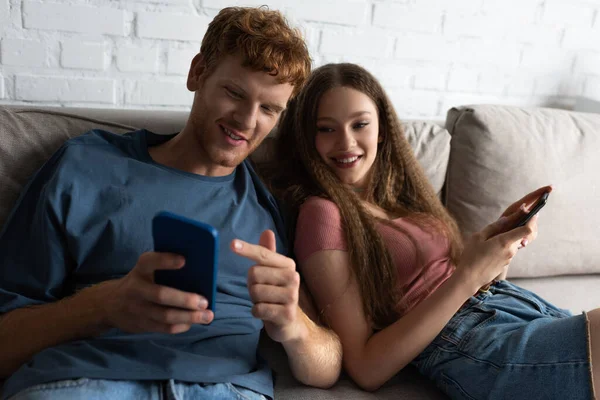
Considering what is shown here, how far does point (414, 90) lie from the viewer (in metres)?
2.14

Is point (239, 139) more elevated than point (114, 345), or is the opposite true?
point (239, 139)

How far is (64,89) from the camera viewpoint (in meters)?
1.69

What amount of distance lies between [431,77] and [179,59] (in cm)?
87

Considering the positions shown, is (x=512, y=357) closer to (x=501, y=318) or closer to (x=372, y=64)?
(x=501, y=318)

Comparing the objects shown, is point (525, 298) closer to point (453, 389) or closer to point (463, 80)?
point (453, 389)

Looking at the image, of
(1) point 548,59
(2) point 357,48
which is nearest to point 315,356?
(2) point 357,48

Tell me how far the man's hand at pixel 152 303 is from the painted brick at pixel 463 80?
61.0 inches

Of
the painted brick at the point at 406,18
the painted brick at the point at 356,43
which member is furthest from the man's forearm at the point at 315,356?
the painted brick at the point at 406,18

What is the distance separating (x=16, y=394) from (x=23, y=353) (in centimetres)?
9

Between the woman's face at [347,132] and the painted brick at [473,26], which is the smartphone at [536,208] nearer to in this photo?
the woman's face at [347,132]

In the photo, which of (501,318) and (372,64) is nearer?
(501,318)

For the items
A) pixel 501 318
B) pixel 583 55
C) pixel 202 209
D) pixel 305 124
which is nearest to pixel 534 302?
pixel 501 318

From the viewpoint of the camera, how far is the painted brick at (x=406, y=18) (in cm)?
200

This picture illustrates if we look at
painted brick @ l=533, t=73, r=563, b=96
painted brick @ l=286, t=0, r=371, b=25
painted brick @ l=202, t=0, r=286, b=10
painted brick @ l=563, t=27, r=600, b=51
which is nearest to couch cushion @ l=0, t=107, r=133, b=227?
painted brick @ l=202, t=0, r=286, b=10
